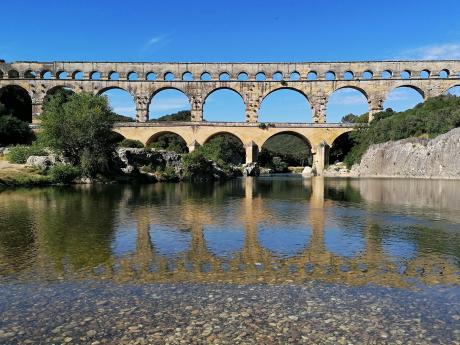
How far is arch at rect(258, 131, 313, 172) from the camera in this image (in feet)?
210

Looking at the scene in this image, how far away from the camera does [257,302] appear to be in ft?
20.3

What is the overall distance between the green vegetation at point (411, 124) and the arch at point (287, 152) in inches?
295

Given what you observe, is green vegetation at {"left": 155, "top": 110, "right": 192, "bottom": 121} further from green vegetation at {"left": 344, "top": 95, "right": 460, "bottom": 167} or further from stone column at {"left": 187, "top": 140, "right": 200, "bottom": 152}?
green vegetation at {"left": 344, "top": 95, "right": 460, "bottom": 167}

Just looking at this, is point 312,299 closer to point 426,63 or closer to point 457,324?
point 457,324

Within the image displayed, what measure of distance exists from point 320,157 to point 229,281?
5404cm

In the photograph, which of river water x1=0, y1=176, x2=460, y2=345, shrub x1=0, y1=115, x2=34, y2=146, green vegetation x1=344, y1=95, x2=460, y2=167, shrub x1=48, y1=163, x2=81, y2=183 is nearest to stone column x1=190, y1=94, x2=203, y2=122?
green vegetation x1=344, y1=95, x2=460, y2=167

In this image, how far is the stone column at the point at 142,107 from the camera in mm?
65188

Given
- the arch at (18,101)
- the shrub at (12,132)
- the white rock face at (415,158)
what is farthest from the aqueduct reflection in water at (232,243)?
the arch at (18,101)

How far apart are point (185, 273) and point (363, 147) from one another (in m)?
52.9

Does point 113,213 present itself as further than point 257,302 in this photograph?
Yes

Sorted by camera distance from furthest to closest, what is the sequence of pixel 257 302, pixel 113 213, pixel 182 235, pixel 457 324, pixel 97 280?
pixel 113 213 < pixel 182 235 < pixel 97 280 < pixel 257 302 < pixel 457 324

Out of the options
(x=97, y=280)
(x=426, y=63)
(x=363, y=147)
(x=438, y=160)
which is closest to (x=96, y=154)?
(x=97, y=280)

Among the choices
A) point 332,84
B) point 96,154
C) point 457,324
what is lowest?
point 457,324

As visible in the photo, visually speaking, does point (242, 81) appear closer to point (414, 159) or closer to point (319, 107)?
point (319, 107)
